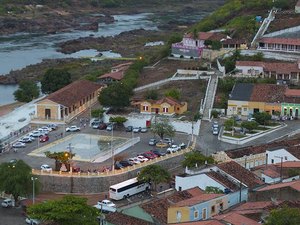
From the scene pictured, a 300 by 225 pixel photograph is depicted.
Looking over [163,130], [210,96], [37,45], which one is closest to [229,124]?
A: [163,130]

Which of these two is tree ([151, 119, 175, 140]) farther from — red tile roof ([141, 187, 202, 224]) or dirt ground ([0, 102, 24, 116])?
dirt ground ([0, 102, 24, 116])

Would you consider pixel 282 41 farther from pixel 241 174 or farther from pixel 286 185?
pixel 286 185

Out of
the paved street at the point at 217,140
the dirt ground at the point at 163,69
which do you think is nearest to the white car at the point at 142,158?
the paved street at the point at 217,140

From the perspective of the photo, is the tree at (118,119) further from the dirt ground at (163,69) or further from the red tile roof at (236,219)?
the red tile roof at (236,219)

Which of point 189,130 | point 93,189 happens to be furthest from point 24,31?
point 93,189

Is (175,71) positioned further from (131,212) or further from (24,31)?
(24,31)

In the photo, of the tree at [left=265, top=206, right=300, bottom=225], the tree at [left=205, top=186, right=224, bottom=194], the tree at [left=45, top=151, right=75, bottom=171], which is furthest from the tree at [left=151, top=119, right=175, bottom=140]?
the tree at [left=265, top=206, right=300, bottom=225]
